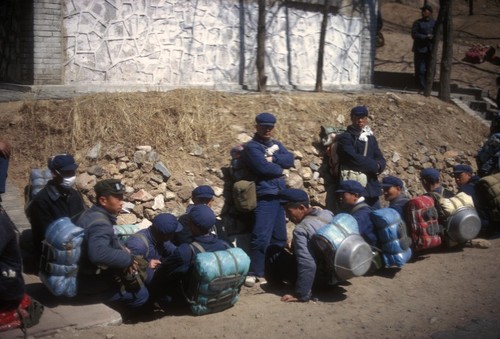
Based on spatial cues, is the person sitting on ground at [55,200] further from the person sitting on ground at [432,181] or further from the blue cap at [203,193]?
Answer: the person sitting on ground at [432,181]

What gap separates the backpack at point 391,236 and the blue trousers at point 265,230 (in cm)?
126

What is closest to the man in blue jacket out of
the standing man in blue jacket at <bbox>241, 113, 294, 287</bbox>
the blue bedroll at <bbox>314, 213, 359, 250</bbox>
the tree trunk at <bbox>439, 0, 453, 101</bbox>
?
the standing man in blue jacket at <bbox>241, 113, 294, 287</bbox>

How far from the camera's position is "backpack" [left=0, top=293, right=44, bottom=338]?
213 inches

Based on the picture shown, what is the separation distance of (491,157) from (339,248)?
4.86m

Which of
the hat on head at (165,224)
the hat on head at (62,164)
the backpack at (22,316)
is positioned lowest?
the backpack at (22,316)

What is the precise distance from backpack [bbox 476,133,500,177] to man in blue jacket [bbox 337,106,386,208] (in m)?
2.20

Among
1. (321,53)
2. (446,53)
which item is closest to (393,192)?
(321,53)

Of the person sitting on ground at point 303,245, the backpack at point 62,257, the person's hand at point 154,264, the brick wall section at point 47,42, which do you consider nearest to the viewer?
the backpack at point 62,257

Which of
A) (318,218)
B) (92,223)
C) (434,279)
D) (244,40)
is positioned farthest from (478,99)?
(92,223)

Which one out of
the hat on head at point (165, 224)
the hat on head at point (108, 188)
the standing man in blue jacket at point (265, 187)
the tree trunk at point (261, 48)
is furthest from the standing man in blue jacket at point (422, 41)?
the hat on head at point (108, 188)

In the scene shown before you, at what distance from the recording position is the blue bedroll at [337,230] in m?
6.88

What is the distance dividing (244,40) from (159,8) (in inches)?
84.6

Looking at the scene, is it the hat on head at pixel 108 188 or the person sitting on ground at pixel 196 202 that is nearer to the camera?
the hat on head at pixel 108 188

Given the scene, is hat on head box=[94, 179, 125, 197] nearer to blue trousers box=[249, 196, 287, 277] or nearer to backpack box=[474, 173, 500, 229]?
blue trousers box=[249, 196, 287, 277]
